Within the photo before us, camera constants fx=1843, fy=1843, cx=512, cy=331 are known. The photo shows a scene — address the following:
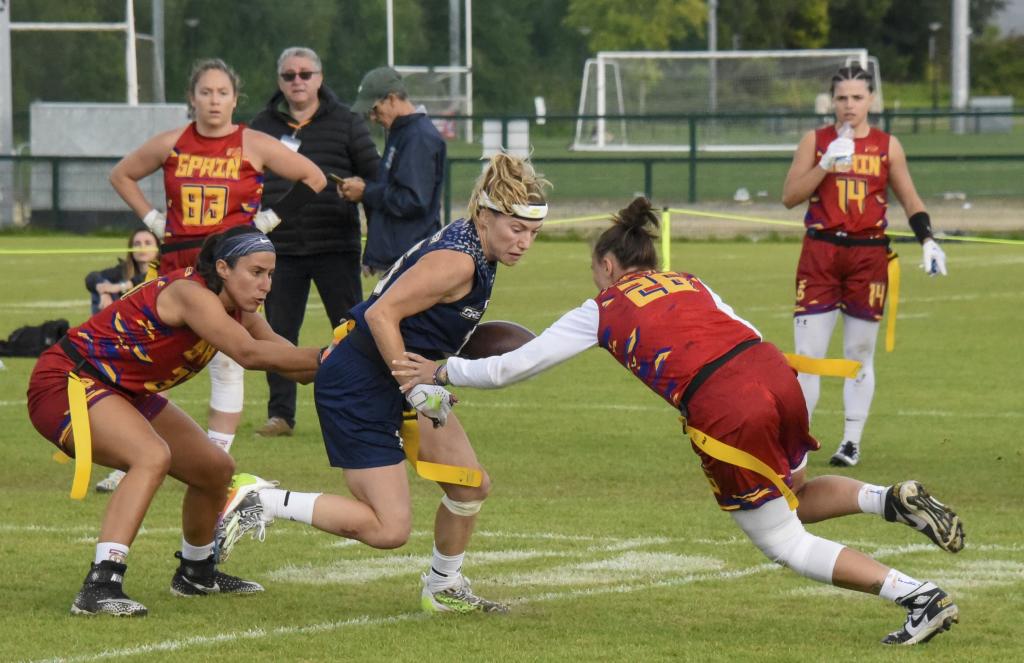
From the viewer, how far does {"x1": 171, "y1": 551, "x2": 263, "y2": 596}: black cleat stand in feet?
22.5

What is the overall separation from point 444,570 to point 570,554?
1.14 m

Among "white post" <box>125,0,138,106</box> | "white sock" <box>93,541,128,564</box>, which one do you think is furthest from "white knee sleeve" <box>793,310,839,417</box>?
"white post" <box>125,0,138,106</box>

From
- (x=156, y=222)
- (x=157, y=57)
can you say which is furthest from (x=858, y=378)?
(x=157, y=57)

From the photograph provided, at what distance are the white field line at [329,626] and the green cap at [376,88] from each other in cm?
416

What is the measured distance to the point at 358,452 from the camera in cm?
638

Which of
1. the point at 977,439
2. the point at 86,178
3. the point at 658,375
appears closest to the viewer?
the point at 658,375

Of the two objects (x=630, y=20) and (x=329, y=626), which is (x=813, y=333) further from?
(x=630, y=20)

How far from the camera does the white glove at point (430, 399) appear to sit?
6078 mm

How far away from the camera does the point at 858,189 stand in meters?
10.1

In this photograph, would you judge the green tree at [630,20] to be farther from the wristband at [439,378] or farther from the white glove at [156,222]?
the wristband at [439,378]

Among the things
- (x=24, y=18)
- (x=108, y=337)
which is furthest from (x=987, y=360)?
(x=24, y=18)

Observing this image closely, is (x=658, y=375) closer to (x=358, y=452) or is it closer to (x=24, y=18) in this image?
(x=358, y=452)

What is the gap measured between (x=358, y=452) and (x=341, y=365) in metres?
0.31

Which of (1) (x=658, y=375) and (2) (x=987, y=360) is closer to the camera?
(1) (x=658, y=375)
